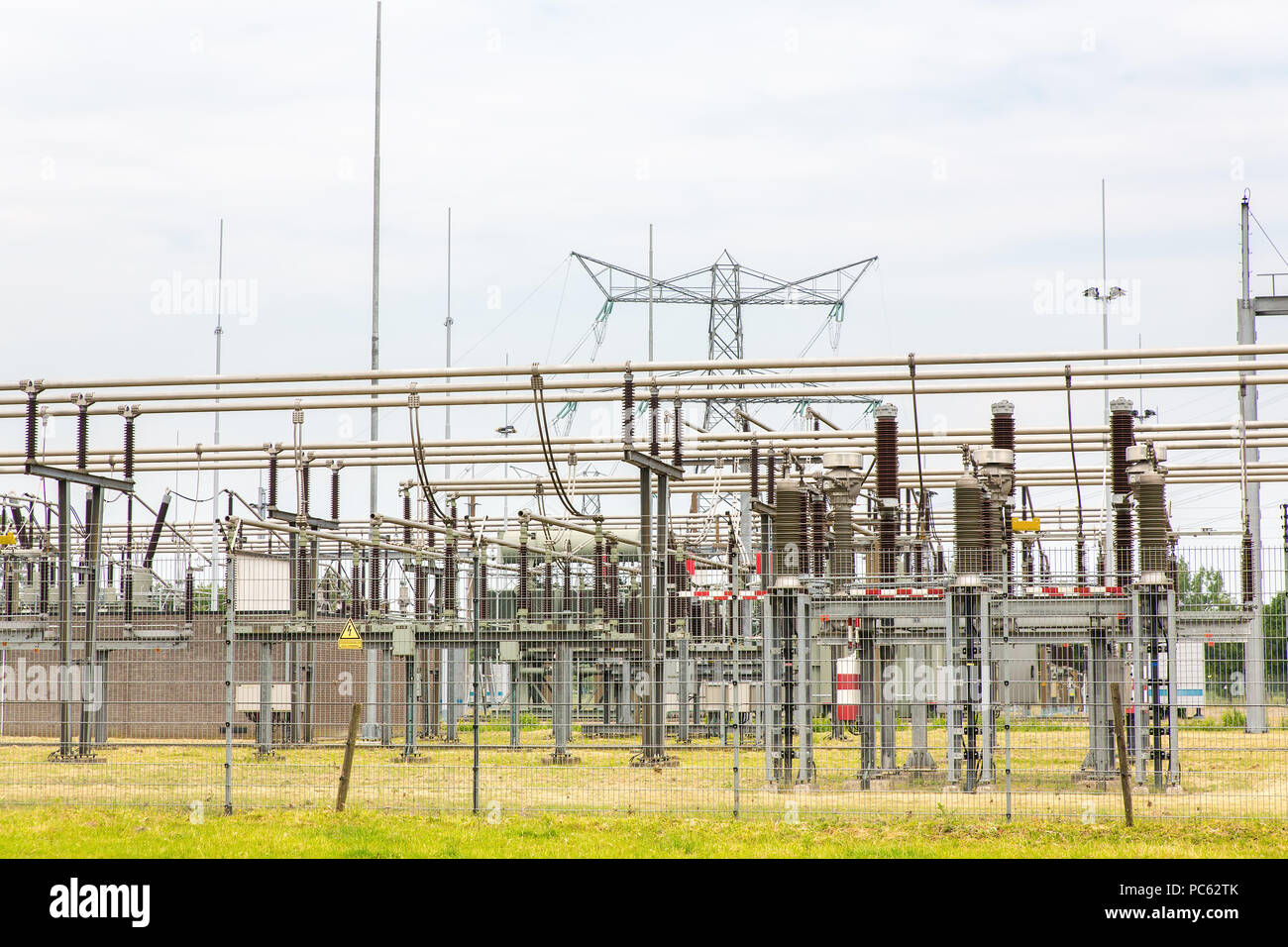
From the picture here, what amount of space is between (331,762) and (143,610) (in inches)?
233

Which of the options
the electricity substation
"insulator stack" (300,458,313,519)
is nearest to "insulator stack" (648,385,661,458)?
the electricity substation

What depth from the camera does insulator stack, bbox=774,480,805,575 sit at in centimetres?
1286

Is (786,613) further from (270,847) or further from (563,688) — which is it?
(270,847)

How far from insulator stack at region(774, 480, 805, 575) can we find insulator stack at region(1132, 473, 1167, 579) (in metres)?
3.07

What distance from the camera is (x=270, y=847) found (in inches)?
383

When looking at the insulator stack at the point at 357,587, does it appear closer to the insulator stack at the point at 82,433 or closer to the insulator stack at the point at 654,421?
the insulator stack at the point at 82,433

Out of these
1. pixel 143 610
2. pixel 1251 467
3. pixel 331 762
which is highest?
pixel 1251 467

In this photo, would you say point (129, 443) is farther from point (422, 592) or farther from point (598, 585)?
point (598, 585)

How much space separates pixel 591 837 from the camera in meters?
10.2

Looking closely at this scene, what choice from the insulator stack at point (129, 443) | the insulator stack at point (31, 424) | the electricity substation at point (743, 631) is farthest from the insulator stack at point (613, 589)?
the insulator stack at point (31, 424)

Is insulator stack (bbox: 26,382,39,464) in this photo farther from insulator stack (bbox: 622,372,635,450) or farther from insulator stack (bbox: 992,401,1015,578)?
insulator stack (bbox: 992,401,1015,578)
